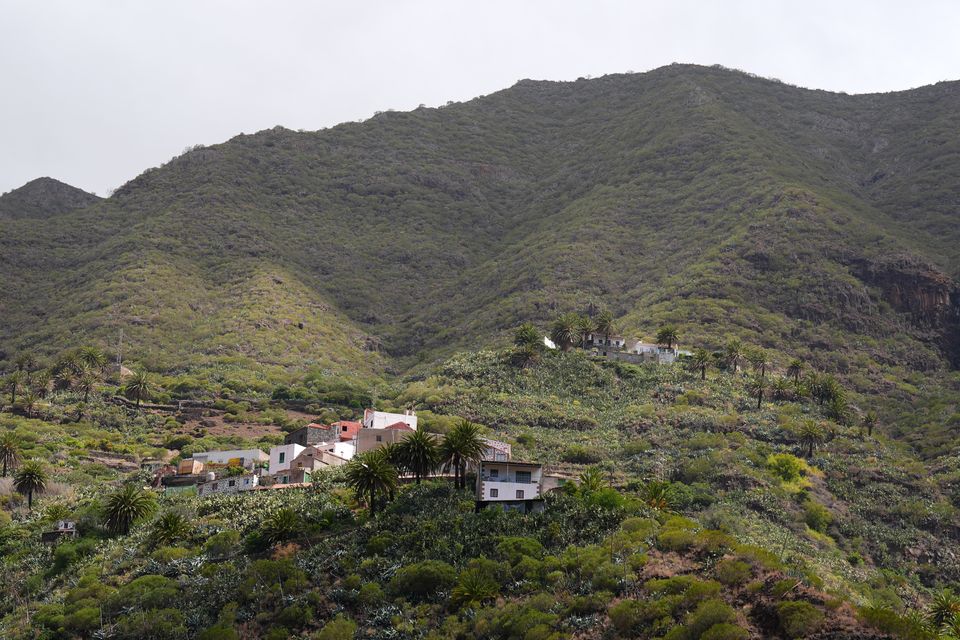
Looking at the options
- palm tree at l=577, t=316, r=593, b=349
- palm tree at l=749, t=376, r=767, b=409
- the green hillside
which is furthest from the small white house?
palm tree at l=577, t=316, r=593, b=349

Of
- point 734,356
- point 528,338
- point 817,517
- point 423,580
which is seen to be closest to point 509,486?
point 423,580

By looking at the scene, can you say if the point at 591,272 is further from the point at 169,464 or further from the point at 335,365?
the point at 169,464

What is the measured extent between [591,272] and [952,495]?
3097 inches

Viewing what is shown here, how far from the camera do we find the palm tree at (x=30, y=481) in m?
82.6

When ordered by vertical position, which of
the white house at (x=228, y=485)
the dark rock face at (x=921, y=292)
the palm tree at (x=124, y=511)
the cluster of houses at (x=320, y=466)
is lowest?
the palm tree at (x=124, y=511)

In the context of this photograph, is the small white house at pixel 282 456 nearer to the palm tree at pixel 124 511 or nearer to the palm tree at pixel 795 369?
the palm tree at pixel 124 511

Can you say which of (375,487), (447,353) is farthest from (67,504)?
(447,353)

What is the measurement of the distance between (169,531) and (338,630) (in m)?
18.1

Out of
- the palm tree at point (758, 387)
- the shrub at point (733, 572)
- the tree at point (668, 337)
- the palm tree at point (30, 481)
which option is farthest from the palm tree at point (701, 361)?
the palm tree at point (30, 481)

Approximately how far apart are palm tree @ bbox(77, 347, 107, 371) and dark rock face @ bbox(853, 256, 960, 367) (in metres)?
106

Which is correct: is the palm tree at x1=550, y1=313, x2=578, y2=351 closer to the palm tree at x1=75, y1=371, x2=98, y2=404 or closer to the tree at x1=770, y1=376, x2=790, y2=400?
the tree at x1=770, y1=376, x2=790, y2=400

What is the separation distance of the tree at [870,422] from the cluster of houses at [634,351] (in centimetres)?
2168

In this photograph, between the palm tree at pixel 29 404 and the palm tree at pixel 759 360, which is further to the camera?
the palm tree at pixel 759 360

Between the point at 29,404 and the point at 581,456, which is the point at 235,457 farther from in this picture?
the point at 581,456
